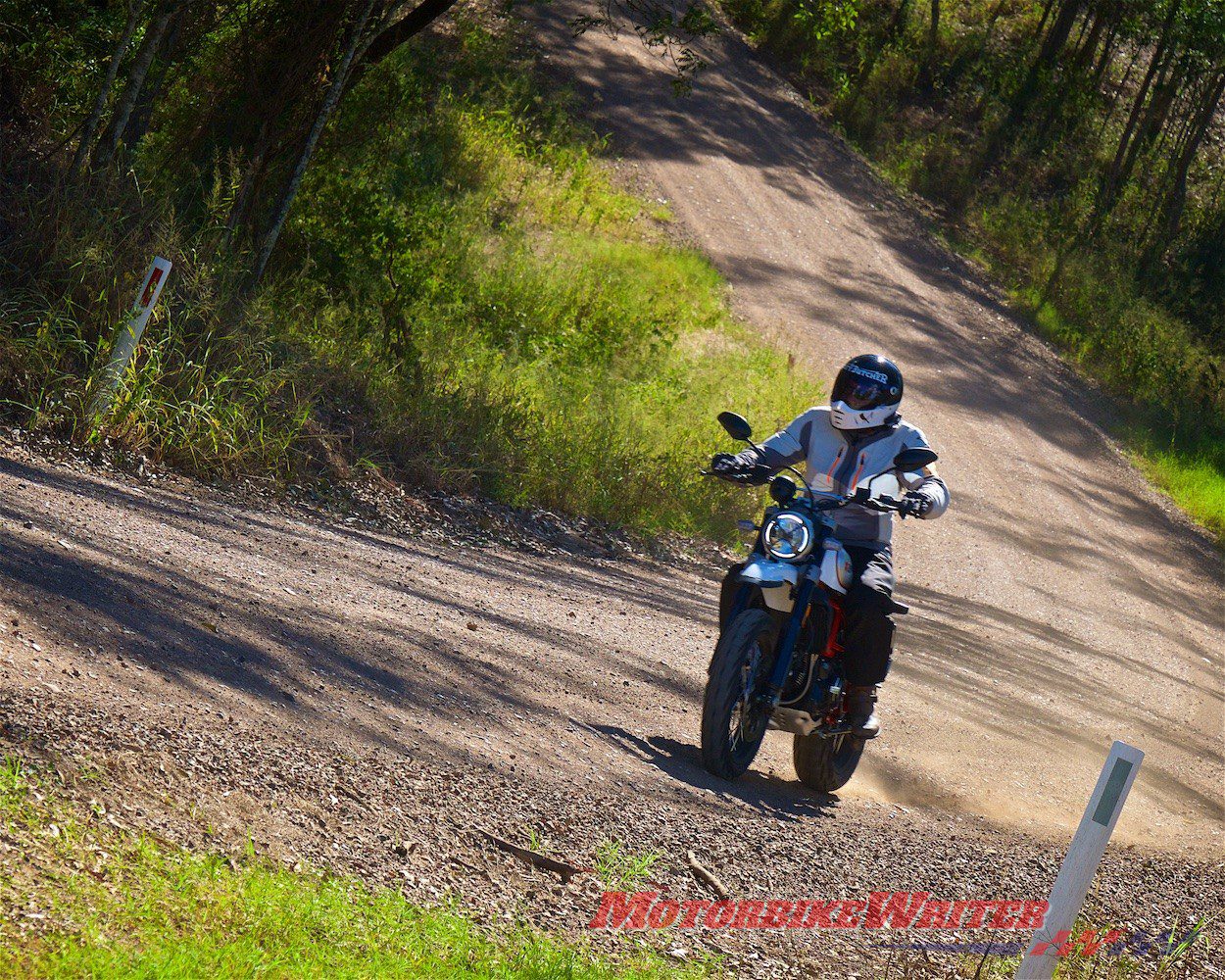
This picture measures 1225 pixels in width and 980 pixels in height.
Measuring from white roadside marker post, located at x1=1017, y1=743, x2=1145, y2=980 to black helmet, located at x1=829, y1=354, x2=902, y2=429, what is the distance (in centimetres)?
276

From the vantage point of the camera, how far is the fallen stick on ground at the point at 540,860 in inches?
180

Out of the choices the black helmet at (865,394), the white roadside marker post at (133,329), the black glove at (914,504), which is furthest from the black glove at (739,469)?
the white roadside marker post at (133,329)

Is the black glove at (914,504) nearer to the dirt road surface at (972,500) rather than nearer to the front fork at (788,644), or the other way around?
the front fork at (788,644)

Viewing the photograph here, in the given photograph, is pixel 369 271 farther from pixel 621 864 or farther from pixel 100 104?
pixel 621 864

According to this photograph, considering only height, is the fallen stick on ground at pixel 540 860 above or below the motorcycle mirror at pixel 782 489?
below

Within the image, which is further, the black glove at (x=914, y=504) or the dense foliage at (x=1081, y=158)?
the dense foliage at (x=1081, y=158)

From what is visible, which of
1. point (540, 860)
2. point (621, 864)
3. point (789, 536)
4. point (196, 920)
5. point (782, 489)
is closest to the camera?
point (196, 920)

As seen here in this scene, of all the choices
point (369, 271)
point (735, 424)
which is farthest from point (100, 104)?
point (735, 424)

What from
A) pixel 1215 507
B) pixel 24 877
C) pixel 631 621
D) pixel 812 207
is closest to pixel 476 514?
pixel 631 621

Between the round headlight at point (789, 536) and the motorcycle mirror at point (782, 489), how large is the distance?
15 cm

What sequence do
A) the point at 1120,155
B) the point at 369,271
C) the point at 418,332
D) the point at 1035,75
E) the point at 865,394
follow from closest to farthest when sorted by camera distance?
the point at 865,394, the point at 369,271, the point at 418,332, the point at 1120,155, the point at 1035,75

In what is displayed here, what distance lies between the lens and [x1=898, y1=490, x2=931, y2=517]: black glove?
641 cm

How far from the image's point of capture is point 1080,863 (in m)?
4.33

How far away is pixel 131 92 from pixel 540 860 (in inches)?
320
